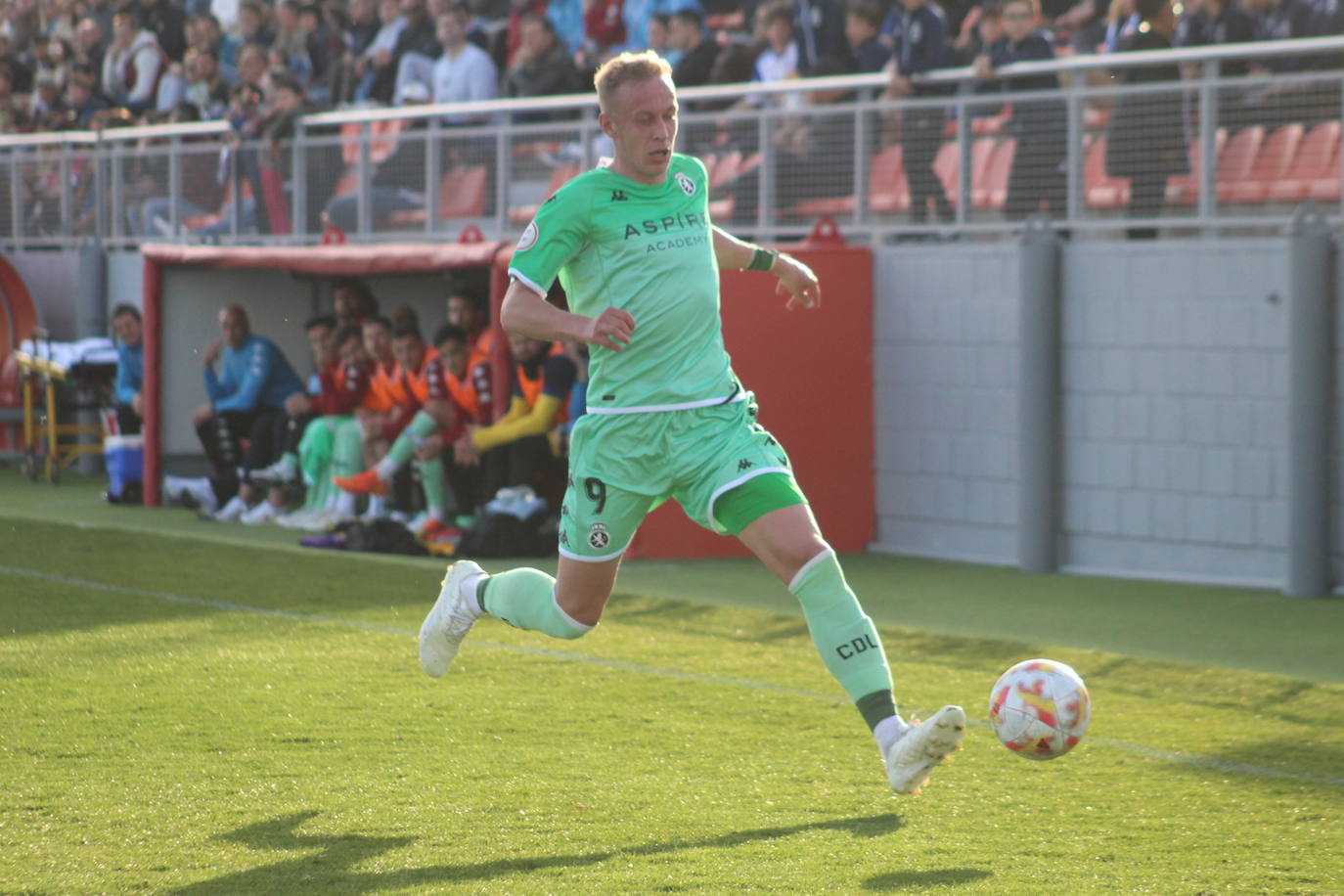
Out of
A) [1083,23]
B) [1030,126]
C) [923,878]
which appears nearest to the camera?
[923,878]

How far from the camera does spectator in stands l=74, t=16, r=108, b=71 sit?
72.5 feet

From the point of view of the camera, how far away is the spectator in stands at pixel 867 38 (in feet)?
43.1

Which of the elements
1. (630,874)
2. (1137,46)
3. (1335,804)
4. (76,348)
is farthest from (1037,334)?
(76,348)

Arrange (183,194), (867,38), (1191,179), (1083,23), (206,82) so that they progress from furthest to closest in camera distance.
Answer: (206,82)
(183,194)
(1083,23)
(867,38)
(1191,179)

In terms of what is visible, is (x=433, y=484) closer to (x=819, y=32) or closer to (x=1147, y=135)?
(x=819, y=32)

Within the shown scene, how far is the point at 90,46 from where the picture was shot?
2225cm

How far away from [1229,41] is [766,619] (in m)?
4.61

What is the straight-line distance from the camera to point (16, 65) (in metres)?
23.7

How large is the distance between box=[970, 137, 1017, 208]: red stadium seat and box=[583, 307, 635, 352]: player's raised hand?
6.90 m

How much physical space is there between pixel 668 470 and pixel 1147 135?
6.36 meters

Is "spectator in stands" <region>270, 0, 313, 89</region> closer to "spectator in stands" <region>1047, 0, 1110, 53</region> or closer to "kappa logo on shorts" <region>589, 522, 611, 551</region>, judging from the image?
"spectator in stands" <region>1047, 0, 1110, 53</region>

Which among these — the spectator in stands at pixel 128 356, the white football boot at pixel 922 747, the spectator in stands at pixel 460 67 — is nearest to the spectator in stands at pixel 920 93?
the spectator in stands at pixel 460 67

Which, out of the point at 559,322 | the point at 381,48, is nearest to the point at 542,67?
the point at 381,48

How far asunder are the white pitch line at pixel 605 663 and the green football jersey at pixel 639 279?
2016 millimetres
